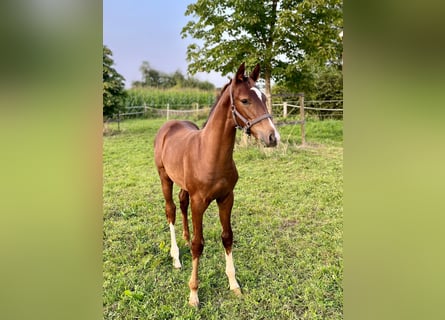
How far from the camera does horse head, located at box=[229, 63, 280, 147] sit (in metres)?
1.19

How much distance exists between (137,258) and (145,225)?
0.29 metres

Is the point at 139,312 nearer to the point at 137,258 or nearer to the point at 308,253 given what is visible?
the point at 137,258

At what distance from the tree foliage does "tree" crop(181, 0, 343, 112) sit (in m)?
0.10

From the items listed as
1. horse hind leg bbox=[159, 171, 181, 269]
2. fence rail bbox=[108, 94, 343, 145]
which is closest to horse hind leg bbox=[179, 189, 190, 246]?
horse hind leg bbox=[159, 171, 181, 269]

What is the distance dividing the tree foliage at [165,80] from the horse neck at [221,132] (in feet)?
1.68

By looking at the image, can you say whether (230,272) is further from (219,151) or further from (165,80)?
(165,80)

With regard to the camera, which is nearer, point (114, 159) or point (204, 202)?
point (204, 202)
